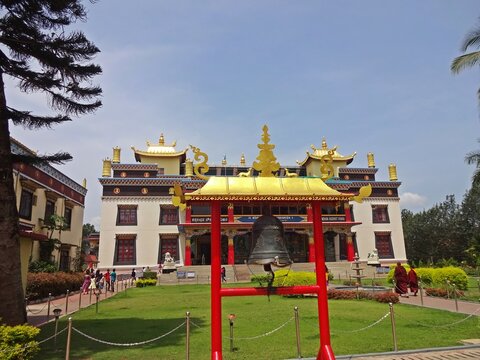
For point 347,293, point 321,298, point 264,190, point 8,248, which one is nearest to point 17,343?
point 8,248

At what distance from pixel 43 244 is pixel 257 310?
1724cm

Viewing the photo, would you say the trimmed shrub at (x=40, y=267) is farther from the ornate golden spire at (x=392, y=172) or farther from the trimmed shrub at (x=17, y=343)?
the ornate golden spire at (x=392, y=172)

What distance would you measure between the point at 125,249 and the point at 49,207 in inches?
429

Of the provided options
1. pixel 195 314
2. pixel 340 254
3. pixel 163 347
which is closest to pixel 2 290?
pixel 163 347

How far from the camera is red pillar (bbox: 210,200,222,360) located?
5.27 m

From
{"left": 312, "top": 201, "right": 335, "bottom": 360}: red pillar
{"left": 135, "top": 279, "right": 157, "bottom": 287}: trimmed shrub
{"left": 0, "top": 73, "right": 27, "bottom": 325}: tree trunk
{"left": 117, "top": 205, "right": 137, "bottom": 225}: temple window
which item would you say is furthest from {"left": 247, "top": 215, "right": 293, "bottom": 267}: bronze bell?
{"left": 117, "top": 205, "right": 137, "bottom": 225}: temple window

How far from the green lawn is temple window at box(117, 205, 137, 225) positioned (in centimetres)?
2099

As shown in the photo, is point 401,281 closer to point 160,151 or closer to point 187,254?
point 187,254

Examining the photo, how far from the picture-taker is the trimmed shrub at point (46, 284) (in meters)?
17.6

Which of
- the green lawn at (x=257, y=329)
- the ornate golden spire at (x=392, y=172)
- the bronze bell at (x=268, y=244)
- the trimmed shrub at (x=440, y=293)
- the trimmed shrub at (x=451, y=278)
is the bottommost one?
the green lawn at (x=257, y=329)

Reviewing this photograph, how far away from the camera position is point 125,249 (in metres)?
35.5

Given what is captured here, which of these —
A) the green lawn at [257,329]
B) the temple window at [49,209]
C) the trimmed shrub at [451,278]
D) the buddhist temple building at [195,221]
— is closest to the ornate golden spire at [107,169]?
the buddhist temple building at [195,221]

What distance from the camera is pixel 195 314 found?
42.7 ft

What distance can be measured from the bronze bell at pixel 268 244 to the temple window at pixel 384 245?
1445 inches
